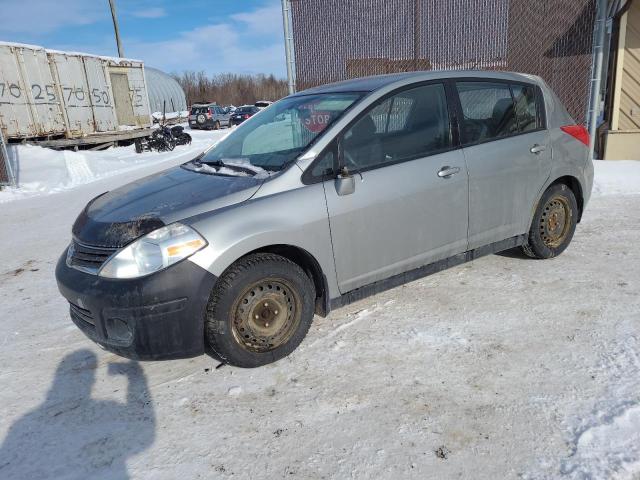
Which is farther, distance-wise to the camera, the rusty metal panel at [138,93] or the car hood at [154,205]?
the rusty metal panel at [138,93]

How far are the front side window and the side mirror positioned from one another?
13 cm

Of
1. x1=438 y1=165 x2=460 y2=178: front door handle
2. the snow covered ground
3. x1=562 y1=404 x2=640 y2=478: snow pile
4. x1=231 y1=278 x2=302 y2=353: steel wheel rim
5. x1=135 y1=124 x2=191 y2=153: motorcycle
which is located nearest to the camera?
x1=562 y1=404 x2=640 y2=478: snow pile

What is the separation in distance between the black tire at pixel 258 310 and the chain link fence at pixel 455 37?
21.0 feet

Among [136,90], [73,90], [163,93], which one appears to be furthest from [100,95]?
[163,93]

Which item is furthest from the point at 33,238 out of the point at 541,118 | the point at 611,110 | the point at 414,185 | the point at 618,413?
the point at 611,110

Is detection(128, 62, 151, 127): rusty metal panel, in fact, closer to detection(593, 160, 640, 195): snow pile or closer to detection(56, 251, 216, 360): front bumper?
detection(593, 160, 640, 195): snow pile

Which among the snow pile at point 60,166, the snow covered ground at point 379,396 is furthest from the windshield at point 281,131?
the snow pile at point 60,166

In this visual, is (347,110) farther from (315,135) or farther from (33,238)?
(33,238)

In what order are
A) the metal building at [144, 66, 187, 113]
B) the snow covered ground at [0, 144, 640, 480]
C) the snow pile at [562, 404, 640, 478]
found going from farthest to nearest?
the metal building at [144, 66, 187, 113]
the snow covered ground at [0, 144, 640, 480]
the snow pile at [562, 404, 640, 478]

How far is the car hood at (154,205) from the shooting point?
8.96 ft

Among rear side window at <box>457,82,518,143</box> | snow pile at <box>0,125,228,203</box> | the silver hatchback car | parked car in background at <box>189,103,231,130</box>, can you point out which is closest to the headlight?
the silver hatchback car

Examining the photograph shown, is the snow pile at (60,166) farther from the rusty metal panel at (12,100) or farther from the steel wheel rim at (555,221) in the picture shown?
the steel wheel rim at (555,221)

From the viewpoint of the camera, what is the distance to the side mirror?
3.02 metres

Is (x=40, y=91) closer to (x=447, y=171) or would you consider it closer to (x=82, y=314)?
(x=82, y=314)
